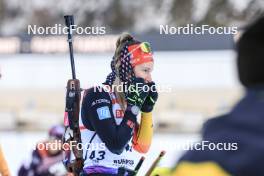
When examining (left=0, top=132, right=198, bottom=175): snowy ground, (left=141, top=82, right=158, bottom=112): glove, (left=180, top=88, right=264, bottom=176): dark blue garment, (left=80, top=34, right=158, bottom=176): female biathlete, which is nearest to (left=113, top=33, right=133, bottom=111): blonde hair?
(left=80, top=34, right=158, bottom=176): female biathlete

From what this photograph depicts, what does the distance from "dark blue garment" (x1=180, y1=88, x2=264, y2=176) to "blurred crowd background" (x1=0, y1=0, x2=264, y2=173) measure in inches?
98.5

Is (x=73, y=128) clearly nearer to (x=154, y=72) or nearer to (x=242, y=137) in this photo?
(x=154, y=72)

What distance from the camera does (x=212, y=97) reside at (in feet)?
14.3

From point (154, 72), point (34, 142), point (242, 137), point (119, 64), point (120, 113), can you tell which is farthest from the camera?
point (34, 142)

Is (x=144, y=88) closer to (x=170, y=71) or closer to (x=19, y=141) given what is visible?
(x=170, y=71)

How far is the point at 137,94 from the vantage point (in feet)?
10.4

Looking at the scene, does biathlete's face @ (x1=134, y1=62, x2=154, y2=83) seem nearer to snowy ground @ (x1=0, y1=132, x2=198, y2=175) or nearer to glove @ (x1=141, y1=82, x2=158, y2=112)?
glove @ (x1=141, y1=82, x2=158, y2=112)

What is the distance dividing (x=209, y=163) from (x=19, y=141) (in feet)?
11.9

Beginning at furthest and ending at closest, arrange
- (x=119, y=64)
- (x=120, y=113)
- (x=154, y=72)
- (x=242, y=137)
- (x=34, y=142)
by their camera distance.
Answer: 1. (x=34, y=142)
2. (x=154, y=72)
3. (x=119, y=64)
4. (x=120, y=113)
5. (x=242, y=137)

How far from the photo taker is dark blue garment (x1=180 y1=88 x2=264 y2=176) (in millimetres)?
913

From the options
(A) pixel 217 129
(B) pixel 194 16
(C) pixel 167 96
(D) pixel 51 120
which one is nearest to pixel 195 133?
(C) pixel 167 96

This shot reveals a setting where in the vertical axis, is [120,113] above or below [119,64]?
below

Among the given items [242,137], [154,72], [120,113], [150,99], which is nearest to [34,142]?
[154,72]

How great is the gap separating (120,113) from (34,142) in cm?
140
